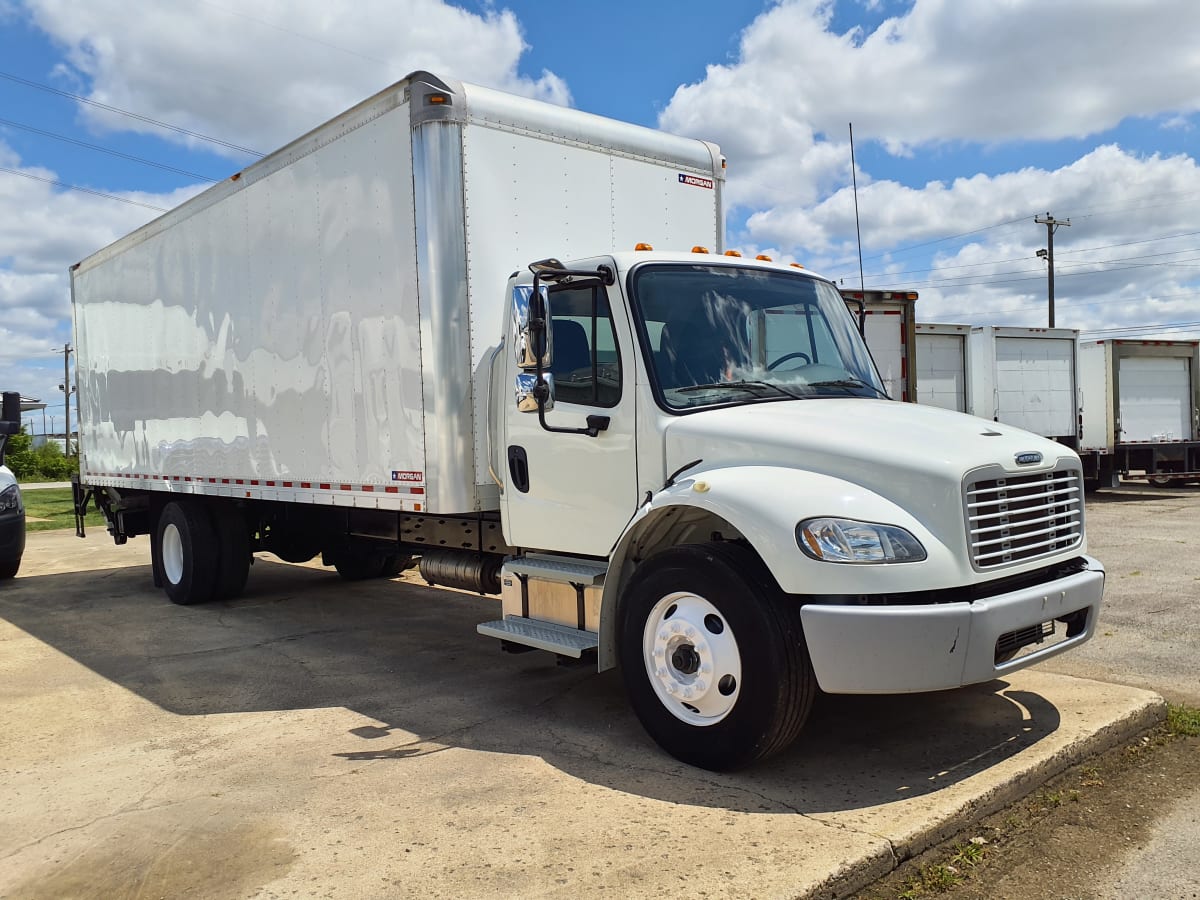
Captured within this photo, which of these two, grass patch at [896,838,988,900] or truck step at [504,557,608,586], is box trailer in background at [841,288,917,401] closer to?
truck step at [504,557,608,586]

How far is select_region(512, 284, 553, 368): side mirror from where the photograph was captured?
512cm

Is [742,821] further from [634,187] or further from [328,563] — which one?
[328,563]

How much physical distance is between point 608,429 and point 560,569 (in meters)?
0.87

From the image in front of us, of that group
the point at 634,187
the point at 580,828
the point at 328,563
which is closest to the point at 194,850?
the point at 580,828

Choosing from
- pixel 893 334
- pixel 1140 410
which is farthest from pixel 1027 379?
pixel 893 334

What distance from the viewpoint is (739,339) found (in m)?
5.30

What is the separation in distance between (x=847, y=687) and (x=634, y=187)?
3922mm

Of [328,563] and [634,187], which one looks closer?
[634,187]

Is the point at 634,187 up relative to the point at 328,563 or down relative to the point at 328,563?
up

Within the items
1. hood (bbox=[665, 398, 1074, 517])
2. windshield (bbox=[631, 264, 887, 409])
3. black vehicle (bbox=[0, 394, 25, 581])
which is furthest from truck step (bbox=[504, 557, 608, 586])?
black vehicle (bbox=[0, 394, 25, 581])

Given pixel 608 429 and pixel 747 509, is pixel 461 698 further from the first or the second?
pixel 747 509

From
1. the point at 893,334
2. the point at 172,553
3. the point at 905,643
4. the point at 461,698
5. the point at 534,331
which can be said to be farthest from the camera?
the point at 893,334

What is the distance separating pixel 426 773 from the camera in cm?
480

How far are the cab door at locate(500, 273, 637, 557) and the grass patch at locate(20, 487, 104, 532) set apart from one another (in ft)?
41.4
